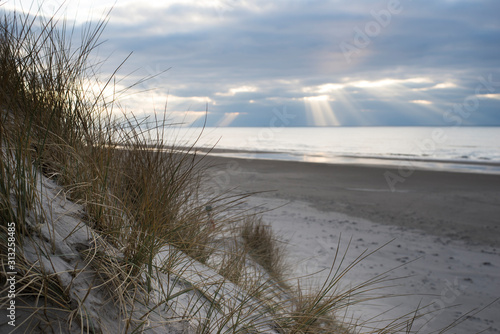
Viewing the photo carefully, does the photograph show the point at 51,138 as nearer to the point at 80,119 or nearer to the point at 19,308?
the point at 80,119

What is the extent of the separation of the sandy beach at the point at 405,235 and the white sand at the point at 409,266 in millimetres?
12

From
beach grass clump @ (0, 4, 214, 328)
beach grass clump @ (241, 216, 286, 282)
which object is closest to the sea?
beach grass clump @ (0, 4, 214, 328)

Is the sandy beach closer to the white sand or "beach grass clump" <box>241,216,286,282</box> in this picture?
the white sand

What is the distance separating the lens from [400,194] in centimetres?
1070

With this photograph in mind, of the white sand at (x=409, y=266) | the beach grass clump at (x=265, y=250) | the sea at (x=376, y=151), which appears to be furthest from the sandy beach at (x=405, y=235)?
the sea at (x=376, y=151)

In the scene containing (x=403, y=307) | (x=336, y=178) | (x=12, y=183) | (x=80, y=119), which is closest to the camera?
(x=12, y=183)

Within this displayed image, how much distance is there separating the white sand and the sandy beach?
0.04 ft

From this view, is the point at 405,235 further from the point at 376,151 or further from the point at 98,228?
the point at 376,151

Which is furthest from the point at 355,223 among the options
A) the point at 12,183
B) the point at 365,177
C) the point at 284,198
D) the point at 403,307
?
the point at 365,177

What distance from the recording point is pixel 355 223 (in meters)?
7.18

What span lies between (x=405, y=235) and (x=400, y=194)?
15.1ft

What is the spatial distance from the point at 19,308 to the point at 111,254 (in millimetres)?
372

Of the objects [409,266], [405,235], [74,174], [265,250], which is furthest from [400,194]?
[74,174]

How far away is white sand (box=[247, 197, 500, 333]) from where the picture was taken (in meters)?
3.52
